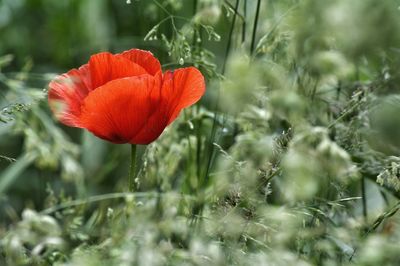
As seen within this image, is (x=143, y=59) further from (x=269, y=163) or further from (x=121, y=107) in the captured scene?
(x=269, y=163)

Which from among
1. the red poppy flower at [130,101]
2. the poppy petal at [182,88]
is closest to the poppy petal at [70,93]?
the red poppy flower at [130,101]

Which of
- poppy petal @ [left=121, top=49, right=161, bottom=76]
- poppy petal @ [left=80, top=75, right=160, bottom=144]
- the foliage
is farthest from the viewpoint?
poppy petal @ [left=121, top=49, right=161, bottom=76]

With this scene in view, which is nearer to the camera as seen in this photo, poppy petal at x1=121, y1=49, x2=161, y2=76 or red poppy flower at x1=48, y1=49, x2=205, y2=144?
red poppy flower at x1=48, y1=49, x2=205, y2=144

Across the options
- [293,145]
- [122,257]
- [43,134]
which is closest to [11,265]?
[122,257]

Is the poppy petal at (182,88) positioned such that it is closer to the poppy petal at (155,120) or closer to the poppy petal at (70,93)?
the poppy petal at (155,120)

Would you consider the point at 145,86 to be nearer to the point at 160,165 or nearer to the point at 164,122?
the point at 164,122

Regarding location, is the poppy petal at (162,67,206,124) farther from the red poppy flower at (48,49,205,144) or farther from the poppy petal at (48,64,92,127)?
the poppy petal at (48,64,92,127)

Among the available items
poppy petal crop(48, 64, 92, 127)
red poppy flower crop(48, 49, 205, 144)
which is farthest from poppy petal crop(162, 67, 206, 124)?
poppy petal crop(48, 64, 92, 127)
